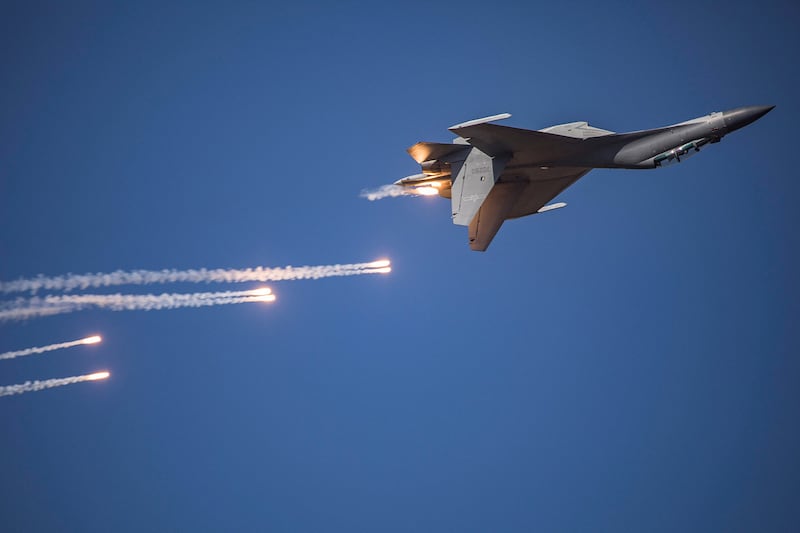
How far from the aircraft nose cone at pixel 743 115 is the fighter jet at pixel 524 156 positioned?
0.03 meters

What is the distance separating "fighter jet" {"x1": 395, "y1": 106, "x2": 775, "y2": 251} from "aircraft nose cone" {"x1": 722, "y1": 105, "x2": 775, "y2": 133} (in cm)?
3

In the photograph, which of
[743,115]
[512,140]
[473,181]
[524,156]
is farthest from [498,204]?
[743,115]

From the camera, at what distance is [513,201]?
95.5ft

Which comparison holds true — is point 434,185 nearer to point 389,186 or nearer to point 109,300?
point 389,186

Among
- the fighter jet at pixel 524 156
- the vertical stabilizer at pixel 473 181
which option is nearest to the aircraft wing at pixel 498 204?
the fighter jet at pixel 524 156

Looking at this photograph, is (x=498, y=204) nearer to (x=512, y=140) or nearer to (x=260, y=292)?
(x=512, y=140)

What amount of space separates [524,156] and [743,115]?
7604 millimetres

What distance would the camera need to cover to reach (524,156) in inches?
1072

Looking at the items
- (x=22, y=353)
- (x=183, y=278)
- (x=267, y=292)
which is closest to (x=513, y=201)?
(x=267, y=292)

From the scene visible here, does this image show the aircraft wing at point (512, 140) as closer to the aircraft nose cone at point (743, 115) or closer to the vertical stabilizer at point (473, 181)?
the vertical stabilizer at point (473, 181)

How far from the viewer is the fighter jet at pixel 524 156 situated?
2542 cm

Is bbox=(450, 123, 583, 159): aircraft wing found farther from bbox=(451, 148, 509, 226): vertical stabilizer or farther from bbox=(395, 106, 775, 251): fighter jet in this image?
bbox=(451, 148, 509, 226): vertical stabilizer

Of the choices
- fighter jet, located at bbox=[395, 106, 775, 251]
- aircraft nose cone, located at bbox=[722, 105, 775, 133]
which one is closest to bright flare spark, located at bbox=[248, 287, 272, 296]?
fighter jet, located at bbox=[395, 106, 775, 251]

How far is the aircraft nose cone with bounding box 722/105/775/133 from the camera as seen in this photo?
24672 mm
